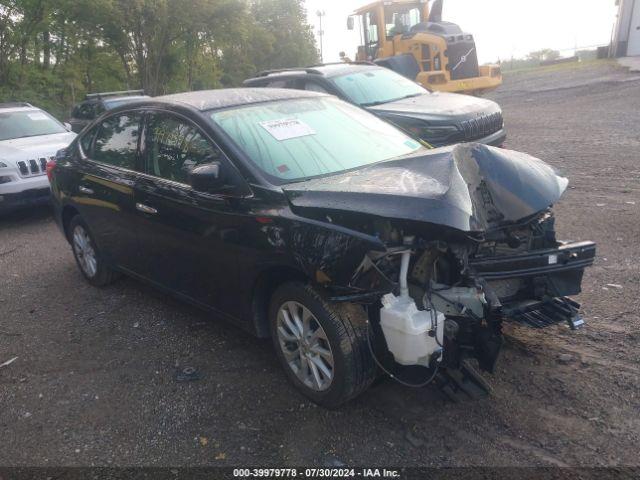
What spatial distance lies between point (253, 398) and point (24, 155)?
21.7 feet

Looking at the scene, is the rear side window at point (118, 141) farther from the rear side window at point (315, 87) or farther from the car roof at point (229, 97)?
the rear side window at point (315, 87)

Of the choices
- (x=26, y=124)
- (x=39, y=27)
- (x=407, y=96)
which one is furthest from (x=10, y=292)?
(x=39, y=27)

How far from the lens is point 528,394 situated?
130 inches

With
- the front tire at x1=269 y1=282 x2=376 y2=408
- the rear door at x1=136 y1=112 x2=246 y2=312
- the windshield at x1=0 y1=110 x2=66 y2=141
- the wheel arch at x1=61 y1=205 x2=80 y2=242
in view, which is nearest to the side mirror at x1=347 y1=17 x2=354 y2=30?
the windshield at x1=0 y1=110 x2=66 y2=141

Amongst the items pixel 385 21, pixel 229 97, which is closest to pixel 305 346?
pixel 229 97

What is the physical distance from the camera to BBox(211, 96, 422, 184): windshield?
3691 millimetres

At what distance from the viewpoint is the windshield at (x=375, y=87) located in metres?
8.87

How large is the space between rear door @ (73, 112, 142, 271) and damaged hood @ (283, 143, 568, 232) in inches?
70.1

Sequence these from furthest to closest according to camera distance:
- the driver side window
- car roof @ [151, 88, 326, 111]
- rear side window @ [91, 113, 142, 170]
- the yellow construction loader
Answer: the yellow construction loader, rear side window @ [91, 113, 142, 170], car roof @ [151, 88, 326, 111], the driver side window

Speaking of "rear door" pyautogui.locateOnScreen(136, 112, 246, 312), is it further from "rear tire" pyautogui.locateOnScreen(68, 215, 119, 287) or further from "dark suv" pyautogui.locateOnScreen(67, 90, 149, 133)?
"dark suv" pyautogui.locateOnScreen(67, 90, 149, 133)

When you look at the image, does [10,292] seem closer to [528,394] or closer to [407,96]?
[528,394]

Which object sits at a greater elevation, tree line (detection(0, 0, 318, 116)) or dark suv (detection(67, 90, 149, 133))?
tree line (detection(0, 0, 318, 116))

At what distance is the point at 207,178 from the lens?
3.46m

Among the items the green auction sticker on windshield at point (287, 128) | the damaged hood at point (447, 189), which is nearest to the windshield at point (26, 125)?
the green auction sticker on windshield at point (287, 128)
